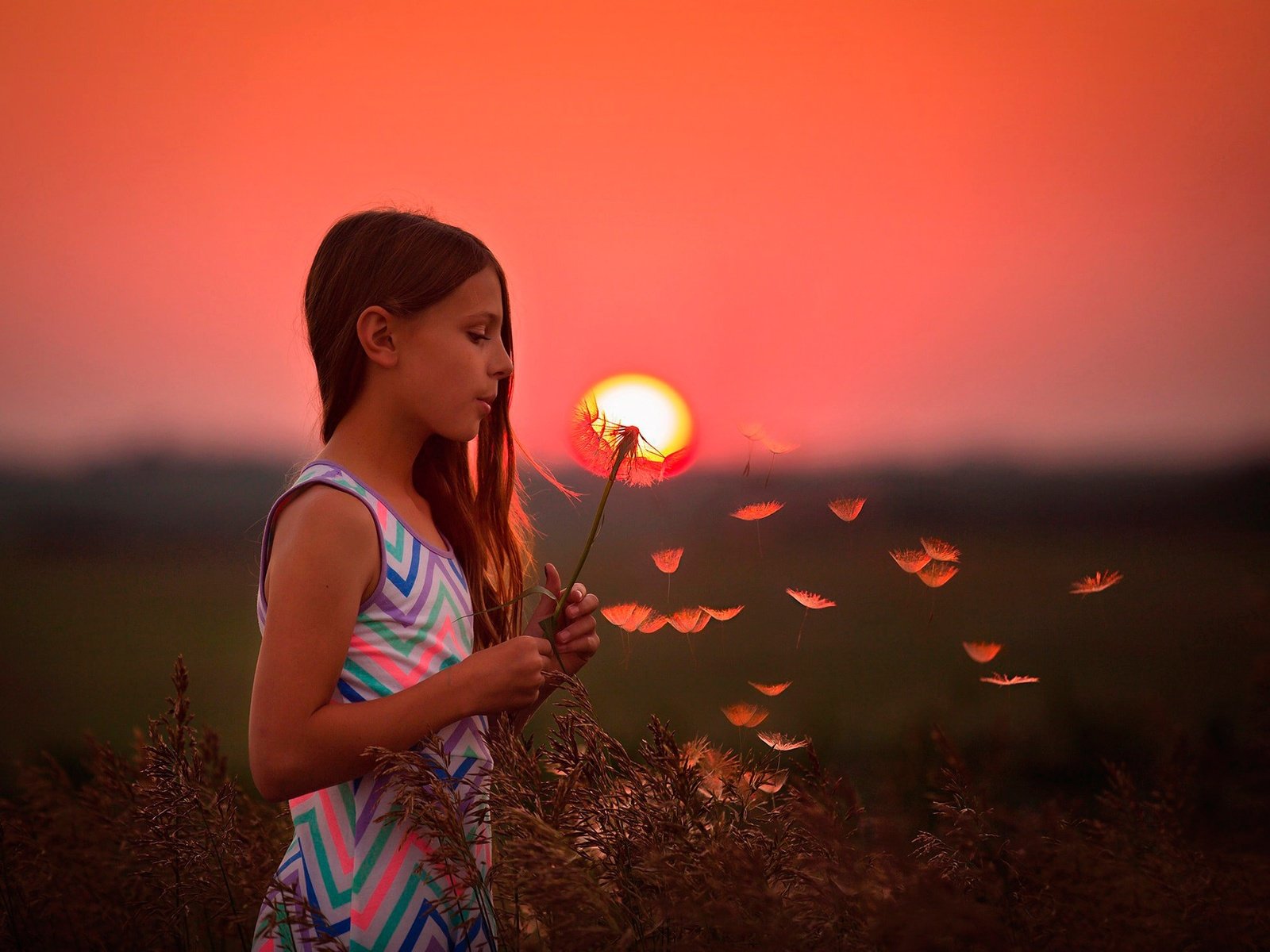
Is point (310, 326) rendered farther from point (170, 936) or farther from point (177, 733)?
point (170, 936)

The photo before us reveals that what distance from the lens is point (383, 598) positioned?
149 centimetres

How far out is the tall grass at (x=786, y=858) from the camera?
1.10 m

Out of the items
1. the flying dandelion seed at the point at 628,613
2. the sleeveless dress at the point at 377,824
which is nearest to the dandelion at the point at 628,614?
the flying dandelion seed at the point at 628,613

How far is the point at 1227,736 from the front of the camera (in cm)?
197

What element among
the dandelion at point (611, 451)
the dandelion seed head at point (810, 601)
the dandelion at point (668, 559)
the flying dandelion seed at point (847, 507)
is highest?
the dandelion at point (611, 451)

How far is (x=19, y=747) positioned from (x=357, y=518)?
239cm

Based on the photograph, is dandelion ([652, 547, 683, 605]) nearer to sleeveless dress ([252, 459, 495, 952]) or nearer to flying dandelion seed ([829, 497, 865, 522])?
flying dandelion seed ([829, 497, 865, 522])

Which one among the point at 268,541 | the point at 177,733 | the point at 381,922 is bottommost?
the point at 381,922

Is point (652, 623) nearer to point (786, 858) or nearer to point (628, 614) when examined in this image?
point (628, 614)

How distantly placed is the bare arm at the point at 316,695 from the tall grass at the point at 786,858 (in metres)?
0.06

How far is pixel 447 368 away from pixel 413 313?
116mm

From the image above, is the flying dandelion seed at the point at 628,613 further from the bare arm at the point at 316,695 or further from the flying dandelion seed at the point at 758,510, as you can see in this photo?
the bare arm at the point at 316,695

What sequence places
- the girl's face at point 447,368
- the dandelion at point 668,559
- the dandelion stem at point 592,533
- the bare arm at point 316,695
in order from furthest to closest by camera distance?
the dandelion at point 668,559 < the girl's face at point 447,368 < the dandelion stem at point 592,533 < the bare arm at point 316,695

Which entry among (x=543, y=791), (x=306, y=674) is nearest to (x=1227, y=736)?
(x=543, y=791)
